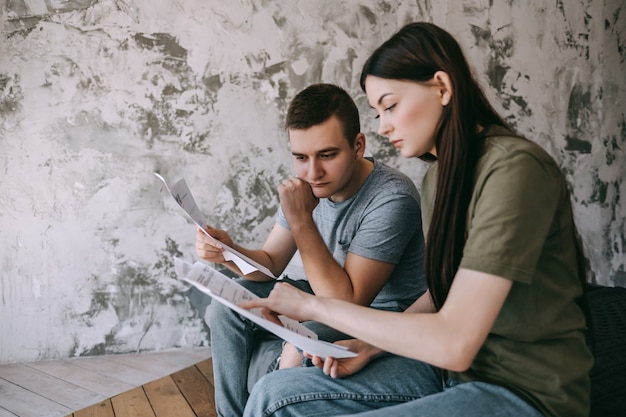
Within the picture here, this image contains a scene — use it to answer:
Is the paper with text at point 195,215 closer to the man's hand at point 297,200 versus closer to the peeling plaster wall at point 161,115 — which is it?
the man's hand at point 297,200

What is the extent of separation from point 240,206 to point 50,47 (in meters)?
1.01

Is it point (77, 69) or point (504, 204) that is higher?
point (77, 69)

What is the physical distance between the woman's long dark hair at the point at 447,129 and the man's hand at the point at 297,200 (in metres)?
0.54

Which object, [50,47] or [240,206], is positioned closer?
[50,47]

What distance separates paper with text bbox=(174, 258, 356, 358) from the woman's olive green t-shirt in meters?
Result: 0.25

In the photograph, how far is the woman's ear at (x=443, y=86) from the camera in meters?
1.04

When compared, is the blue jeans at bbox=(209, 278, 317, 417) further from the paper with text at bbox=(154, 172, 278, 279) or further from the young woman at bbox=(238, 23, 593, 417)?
the young woman at bbox=(238, 23, 593, 417)

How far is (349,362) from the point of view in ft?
3.86

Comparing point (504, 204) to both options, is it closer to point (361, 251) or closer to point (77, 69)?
point (361, 251)

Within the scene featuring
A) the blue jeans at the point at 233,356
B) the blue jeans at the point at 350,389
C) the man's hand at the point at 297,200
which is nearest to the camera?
the blue jeans at the point at 350,389

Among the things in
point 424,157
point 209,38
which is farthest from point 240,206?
point 424,157

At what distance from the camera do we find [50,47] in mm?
2443

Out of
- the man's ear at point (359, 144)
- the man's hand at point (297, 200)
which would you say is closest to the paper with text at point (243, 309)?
the man's hand at point (297, 200)

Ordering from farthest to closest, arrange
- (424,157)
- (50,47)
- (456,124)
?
1. (50,47)
2. (424,157)
3. (456,124)
